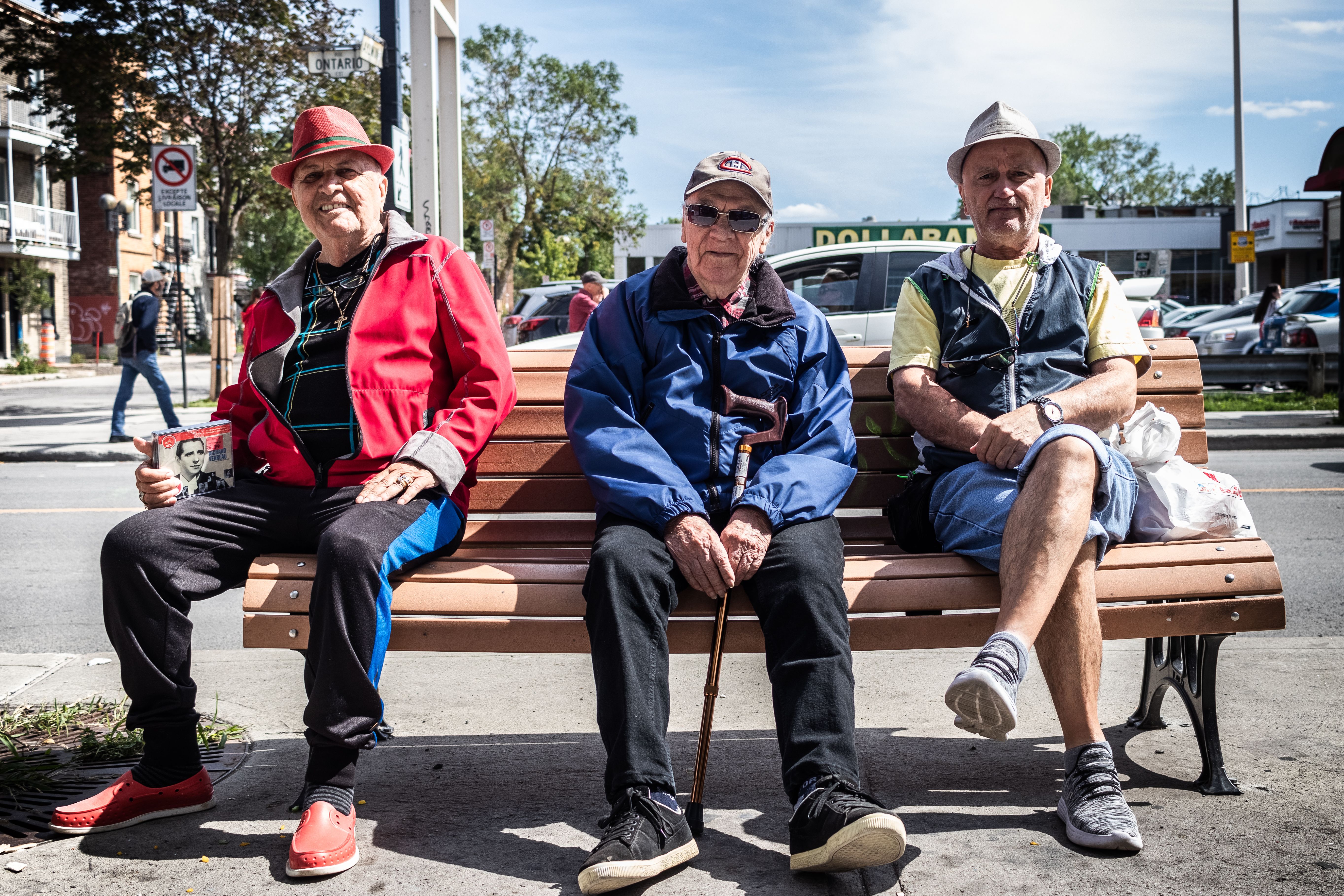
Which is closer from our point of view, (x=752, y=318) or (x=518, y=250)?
(x=752, y=318)

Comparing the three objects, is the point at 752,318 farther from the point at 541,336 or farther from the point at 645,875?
the point at 541,336

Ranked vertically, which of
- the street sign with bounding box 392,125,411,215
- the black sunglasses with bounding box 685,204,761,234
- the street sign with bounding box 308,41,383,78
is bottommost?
the black sunglasses with bounding box 685,204,761,234

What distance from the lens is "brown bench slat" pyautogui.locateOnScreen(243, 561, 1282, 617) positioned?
9.65 feet

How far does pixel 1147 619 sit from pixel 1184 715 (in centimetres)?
102

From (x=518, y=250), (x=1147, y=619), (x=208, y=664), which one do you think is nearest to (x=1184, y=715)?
(x=1147, y=619)

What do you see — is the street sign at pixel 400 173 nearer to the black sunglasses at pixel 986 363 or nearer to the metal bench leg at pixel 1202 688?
the black sunglasses at pixel 986 363

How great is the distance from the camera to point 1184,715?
3.84 m

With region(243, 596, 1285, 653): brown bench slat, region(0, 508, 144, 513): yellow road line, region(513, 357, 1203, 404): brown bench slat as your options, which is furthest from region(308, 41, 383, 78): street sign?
region(243, 596, 1285, 653): brown bench slat

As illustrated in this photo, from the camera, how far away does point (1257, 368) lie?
50.0 feet

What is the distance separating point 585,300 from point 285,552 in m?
11.8

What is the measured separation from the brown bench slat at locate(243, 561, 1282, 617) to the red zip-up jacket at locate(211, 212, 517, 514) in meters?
0.35

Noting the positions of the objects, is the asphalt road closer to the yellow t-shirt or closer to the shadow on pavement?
the shadow on pavement

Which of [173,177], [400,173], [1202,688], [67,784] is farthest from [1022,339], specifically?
[173,177]

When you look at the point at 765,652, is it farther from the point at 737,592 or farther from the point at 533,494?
the point at 533,494
